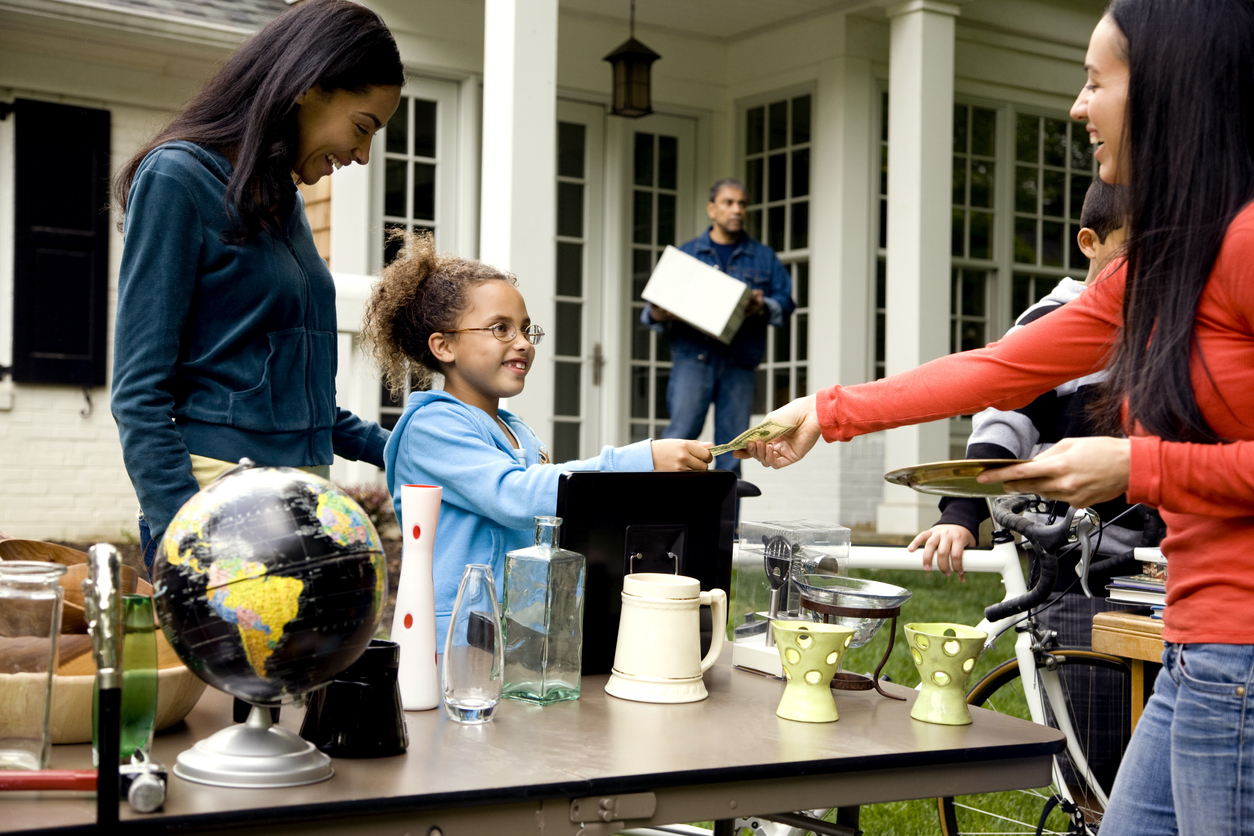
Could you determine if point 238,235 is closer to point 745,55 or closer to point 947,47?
point 947,47

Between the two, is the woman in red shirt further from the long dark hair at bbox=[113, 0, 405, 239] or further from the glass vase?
the long dark hair at bbox=[113, 0, 405, 239]

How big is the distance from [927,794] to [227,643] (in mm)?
985

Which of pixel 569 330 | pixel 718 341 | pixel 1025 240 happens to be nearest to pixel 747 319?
pixel 718 341

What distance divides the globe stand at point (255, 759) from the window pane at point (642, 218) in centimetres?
795

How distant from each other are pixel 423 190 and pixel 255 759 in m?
7.01

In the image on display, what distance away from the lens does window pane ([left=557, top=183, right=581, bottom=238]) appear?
8.94 meters

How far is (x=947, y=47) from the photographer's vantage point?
26.1ft

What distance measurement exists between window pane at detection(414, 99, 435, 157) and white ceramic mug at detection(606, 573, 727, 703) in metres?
6.53

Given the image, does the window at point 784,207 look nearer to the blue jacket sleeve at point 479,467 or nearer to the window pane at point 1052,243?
the window pane at point 1052,243

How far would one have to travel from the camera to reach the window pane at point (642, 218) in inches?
364

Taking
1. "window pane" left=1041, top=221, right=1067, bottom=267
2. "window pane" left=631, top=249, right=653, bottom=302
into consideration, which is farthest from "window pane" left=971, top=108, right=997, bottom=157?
"window pane" left=631, top=249, right=653, bottom=302

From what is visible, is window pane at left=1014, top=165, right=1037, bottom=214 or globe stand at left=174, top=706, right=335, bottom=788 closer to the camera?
globe stand at left=174, top=706, right=335, bottom=788

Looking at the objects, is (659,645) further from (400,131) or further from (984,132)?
(984,132)

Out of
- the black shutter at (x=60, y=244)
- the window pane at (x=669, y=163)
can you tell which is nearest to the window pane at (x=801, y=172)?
the window pane at (x=669, y=163)
